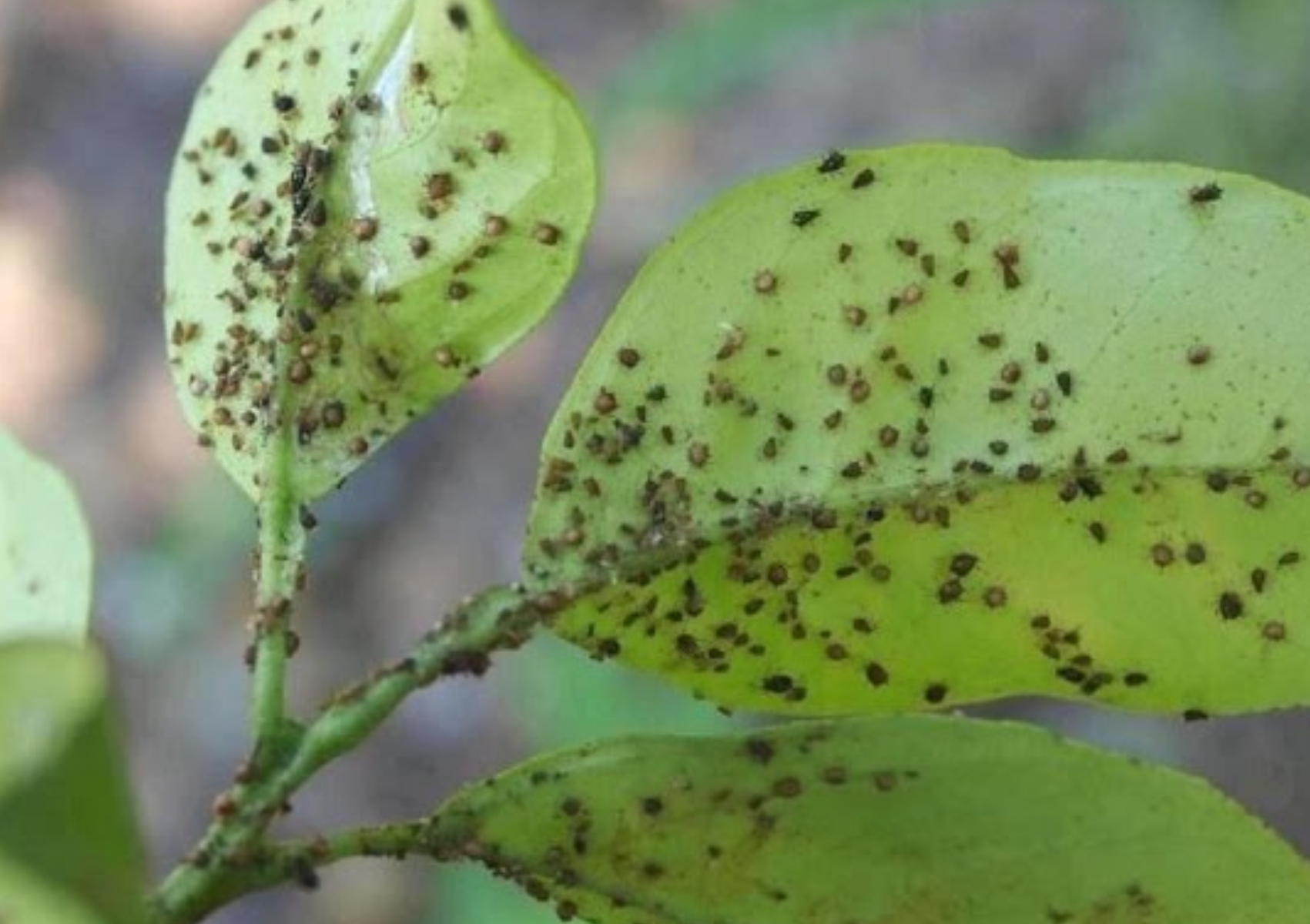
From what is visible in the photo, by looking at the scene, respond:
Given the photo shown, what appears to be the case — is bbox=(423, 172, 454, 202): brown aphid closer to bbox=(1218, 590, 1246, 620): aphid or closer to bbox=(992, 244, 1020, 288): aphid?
bbox=(992, 244, 1020, 288): aphid

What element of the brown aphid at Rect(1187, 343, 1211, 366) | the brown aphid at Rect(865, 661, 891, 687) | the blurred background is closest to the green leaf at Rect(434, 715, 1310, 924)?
the brown aphid at Rect(865, 661, 891, 687)

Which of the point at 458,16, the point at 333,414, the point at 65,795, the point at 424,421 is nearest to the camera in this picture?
the point at 65,795

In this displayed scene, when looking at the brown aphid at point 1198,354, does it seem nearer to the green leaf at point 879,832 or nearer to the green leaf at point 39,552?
the green leaf at point 879,832

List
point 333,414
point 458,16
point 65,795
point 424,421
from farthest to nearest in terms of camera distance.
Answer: point 424,421
point 333,414
point 458,16
point 65,795

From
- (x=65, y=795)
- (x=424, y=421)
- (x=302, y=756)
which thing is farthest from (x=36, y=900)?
(x=424, y=421)

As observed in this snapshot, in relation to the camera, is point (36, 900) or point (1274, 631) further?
point (1274, 631)

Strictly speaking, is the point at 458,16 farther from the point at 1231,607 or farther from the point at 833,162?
the point at 1231,607

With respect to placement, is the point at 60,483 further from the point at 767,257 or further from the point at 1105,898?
the point at 1105,898
